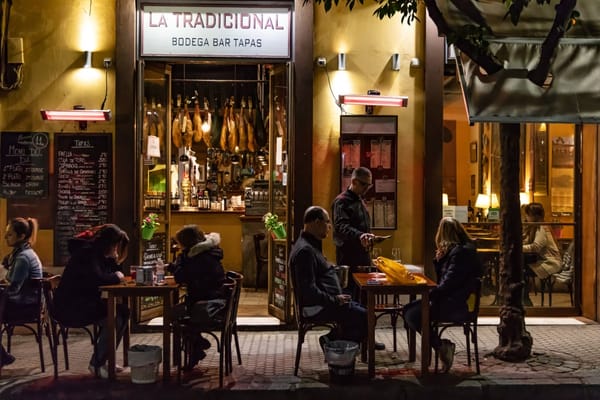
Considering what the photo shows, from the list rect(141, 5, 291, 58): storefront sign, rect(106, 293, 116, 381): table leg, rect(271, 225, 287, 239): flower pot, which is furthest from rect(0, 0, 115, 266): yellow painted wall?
rect(106, 293, 116, 381): table leg

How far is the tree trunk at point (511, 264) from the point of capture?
694cm

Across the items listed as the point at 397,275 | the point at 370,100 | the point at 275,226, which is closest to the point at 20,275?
the point at 275,226

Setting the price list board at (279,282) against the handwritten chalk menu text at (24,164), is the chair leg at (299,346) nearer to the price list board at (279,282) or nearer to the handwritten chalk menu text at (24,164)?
the price list board at (279,282)

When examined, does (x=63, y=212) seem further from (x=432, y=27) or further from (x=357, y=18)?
(x=432, y=27)

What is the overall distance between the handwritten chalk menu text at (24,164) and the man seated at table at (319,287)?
12.3 ft

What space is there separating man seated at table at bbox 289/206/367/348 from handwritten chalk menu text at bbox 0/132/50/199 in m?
3.76

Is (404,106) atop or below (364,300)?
atop

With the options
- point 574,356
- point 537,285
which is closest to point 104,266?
point 574,356

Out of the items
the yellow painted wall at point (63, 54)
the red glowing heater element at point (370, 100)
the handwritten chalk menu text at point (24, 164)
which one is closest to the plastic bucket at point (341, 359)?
the red glowing heater element at point (370, 100)

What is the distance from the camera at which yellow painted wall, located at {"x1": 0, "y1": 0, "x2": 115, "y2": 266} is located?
843 cm

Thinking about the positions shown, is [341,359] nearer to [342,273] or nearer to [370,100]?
[342,273]

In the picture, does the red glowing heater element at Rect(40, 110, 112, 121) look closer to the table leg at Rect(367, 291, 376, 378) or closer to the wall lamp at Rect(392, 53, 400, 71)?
the wall lamp at Rect(392, 53, 400, 71)

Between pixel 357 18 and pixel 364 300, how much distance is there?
3562mm

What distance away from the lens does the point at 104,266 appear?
6.41 m
